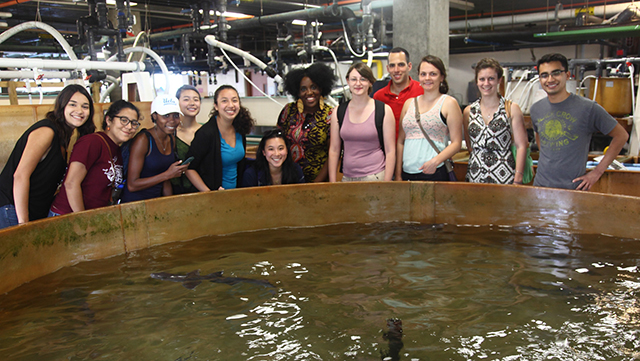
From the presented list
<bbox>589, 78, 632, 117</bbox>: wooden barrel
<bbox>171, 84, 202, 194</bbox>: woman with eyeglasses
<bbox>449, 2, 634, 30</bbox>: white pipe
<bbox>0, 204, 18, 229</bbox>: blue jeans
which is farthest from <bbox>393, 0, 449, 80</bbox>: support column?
<bbox>449, 2, 634, 30</bbox>: white pipe

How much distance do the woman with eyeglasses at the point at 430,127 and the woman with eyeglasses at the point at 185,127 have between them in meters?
1.29

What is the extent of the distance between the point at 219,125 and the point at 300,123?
0.53m

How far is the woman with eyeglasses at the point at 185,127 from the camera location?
9.88ft

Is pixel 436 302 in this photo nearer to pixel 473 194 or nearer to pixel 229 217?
pixel 473 194

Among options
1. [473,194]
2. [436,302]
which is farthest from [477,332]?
[473,194]

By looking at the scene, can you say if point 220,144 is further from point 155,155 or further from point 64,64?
point 64,64

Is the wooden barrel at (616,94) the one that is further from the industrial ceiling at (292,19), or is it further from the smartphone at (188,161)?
the smartphone at (188,161)

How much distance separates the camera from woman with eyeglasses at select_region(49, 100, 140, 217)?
98.5 inches

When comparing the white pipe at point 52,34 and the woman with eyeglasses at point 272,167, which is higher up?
the white pipe at point 52,34

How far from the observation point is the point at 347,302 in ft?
6.91

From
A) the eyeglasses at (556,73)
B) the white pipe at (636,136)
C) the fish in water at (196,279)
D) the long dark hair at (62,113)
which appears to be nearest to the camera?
the fish in water at (196,279)

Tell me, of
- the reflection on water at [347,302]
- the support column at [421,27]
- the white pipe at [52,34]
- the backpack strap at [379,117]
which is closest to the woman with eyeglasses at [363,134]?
the backpack strap at [379,117]

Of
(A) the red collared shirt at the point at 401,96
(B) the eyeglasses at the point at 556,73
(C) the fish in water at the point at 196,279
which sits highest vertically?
(B) the eyeglasses at the point at 556,73

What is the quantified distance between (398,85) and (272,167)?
1.00 meters
